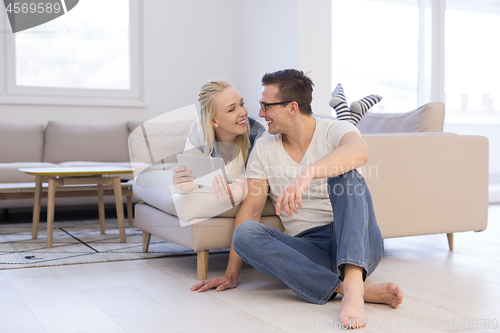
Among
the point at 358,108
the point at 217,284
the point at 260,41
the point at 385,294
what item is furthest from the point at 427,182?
the point at 260,41

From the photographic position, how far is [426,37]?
5.52 m

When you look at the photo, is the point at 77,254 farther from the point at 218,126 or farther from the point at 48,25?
the point at 48,25

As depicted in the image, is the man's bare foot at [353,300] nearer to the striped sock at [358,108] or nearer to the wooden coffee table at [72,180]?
the striped sock at [358,108]

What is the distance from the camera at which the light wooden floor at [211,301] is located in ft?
4.94

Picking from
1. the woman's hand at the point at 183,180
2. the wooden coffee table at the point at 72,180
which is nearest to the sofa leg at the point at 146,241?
the wooden coffee table at the point at 72,180

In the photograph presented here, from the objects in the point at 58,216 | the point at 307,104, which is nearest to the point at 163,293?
the point at 307,104

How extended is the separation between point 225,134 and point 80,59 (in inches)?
131

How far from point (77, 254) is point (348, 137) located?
5.31 feet

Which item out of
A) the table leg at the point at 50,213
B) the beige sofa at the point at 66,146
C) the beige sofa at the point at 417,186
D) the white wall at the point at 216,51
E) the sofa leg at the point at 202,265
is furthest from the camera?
the white wall at the point at 216,51

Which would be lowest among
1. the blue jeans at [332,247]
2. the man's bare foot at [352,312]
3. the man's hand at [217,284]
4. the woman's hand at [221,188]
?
the man's hand at [217,284]

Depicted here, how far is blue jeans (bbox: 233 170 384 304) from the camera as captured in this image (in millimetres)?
1586

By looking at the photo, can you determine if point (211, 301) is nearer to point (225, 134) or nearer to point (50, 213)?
point (225, 134)

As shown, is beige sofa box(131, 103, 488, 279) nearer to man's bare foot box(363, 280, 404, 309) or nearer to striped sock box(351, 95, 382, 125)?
striped sock box(351, 95, 382, 125)

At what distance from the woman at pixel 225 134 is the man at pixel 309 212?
5.2 inches
